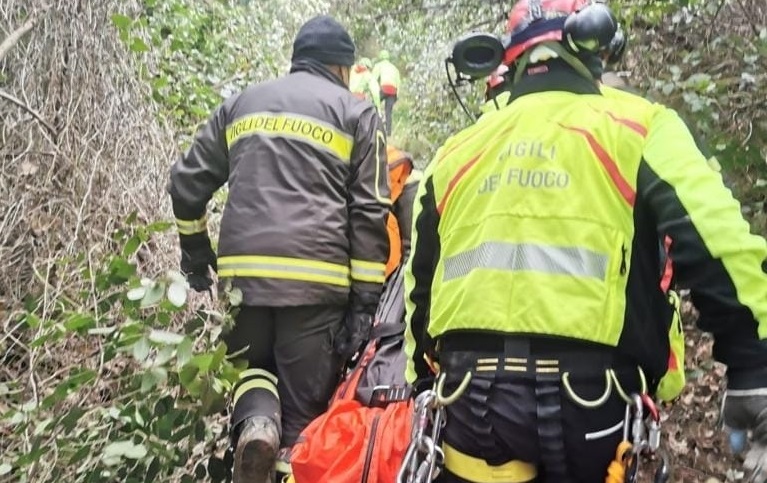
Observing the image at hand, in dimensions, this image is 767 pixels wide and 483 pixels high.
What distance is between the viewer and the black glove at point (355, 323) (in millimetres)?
3707

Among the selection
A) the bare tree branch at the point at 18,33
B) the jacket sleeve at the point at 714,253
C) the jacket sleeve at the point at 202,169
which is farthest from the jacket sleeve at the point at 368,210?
the bare tree branch at the point at 18,33

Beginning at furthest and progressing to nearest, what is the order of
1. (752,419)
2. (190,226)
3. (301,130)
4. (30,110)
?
(30,110) → (190,226) → (301,130) → (752,419)

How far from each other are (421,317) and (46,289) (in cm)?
230

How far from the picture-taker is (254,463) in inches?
130

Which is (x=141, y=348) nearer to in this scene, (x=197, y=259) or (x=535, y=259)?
(x=197, y=259)

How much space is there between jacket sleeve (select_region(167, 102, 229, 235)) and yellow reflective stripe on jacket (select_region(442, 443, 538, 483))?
2.11m

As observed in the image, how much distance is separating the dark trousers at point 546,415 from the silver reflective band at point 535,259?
20 centimetres

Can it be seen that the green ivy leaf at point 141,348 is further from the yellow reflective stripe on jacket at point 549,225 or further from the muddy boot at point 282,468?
the yellow reflective stripe on jacket at point 549,225

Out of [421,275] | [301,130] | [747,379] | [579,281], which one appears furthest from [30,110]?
[747,379]

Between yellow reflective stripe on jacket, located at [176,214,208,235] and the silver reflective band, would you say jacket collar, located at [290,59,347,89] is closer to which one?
yellow reflective stripe on jacket, located at [176,214,208,235]

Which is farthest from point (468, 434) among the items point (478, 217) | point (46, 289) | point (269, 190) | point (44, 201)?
point (44, 201)

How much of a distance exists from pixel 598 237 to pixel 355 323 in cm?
179

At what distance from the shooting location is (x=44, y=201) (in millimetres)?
4941

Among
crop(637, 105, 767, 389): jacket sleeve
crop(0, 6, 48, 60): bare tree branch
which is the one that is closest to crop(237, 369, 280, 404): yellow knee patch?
crop(637, 105, 767, 389): jacket sleeve
